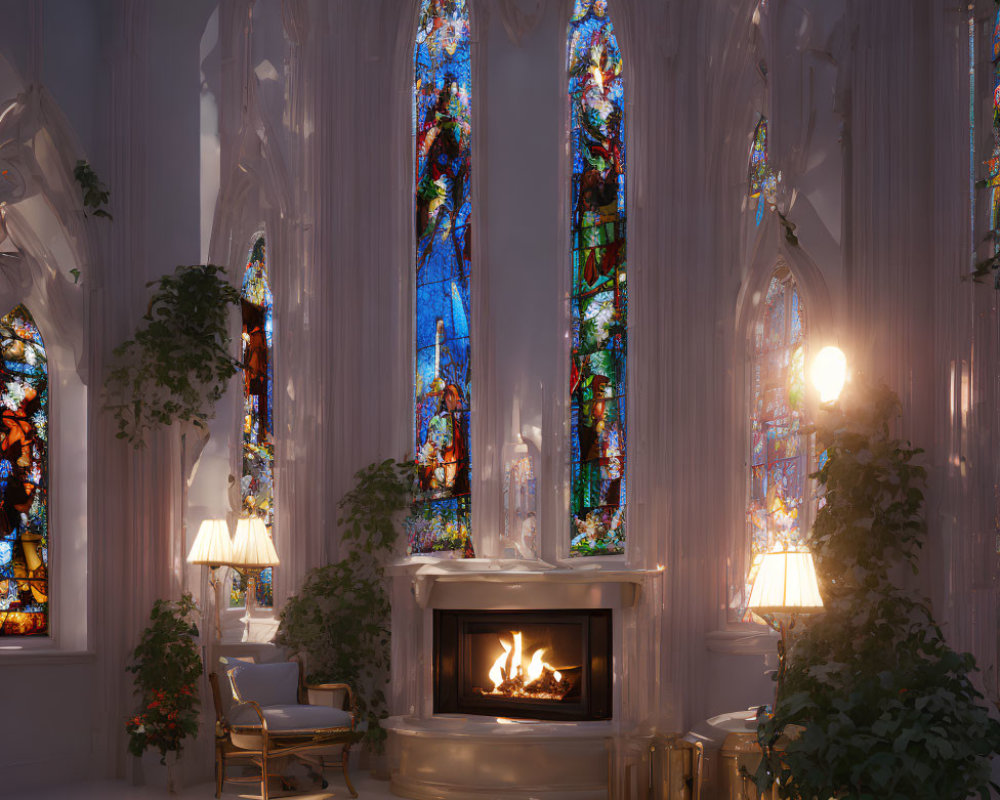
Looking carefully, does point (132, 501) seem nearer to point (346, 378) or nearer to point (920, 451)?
point (346, 378)

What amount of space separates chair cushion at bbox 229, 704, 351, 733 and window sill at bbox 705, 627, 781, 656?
2167 millimetres

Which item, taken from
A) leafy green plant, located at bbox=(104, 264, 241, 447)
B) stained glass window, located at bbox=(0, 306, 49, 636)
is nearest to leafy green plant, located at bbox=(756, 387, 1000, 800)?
leafy green plant, located at bbox=(104, 264, 241, 447)

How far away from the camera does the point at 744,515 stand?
722 centimetres

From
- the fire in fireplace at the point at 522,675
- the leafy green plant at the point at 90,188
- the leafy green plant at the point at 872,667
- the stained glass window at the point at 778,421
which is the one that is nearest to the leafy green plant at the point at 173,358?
the leafy green plant at the point at 90,188

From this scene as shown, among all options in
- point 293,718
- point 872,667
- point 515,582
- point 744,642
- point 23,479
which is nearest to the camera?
point 872,667

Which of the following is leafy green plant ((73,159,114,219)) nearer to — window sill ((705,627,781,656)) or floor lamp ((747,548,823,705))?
window sill ((705,627,781,656))

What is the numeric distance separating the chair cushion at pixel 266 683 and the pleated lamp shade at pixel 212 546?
0.67 m

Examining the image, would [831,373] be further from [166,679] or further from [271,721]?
[166,679]

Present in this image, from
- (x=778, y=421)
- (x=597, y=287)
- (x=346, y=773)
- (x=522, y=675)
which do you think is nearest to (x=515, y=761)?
(x=522, y=675)

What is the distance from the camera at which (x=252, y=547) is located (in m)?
8.03

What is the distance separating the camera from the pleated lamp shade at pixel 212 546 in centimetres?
785

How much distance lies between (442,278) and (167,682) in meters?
3.25

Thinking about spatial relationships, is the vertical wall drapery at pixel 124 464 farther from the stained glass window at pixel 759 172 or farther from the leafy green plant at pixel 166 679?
the stained glass window at pixel 759 172

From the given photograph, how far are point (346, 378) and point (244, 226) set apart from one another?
1.50 meters
